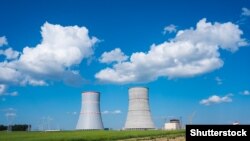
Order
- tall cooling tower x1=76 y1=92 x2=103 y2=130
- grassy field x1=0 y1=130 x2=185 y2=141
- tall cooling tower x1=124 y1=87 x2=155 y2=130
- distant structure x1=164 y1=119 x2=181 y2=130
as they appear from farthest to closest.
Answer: distant structure x1=164 y1=119 x2=181 y2=130 → tall cooling tower x1=76 y1=92 x2=103 y2=130 → tall cooling tower x1=124 y1=87 x2=155 y2=130 → grassy field x1=0 y1=130 x2=185 y2=141

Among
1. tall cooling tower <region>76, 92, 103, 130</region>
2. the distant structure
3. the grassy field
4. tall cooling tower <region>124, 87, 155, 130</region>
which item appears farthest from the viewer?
the distant structure

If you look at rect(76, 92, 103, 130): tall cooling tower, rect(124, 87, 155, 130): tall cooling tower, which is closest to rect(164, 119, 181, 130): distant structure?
rect(124, 87, 155, 130): tall cooling tower

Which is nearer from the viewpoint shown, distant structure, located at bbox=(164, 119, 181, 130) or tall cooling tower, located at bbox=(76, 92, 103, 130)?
tall cooling tower, located at bbox=(76, 92, 103, 130)

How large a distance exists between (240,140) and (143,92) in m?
55.6

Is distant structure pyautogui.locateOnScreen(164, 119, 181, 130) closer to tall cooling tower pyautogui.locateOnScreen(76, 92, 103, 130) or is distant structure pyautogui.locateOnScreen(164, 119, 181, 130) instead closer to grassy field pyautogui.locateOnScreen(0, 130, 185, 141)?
tall cooling tower pyautogui.locateOnScreen(76, 92, 103, 130)

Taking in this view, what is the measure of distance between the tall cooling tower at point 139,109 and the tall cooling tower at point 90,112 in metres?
5.55

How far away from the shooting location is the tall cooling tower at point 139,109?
209ft

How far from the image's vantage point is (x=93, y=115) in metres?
66.6

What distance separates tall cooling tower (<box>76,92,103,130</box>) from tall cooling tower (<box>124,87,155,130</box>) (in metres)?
5.55

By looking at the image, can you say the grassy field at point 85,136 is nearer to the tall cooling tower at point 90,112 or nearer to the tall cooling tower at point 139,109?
the tall cooling tower at point 139,109

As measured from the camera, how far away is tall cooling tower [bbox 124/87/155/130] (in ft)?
209

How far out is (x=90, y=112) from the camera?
65.2 m

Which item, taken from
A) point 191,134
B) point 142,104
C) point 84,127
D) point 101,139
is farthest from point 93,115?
point 191,134

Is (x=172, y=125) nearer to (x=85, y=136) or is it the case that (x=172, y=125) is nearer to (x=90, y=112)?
(x=90, y=112)
